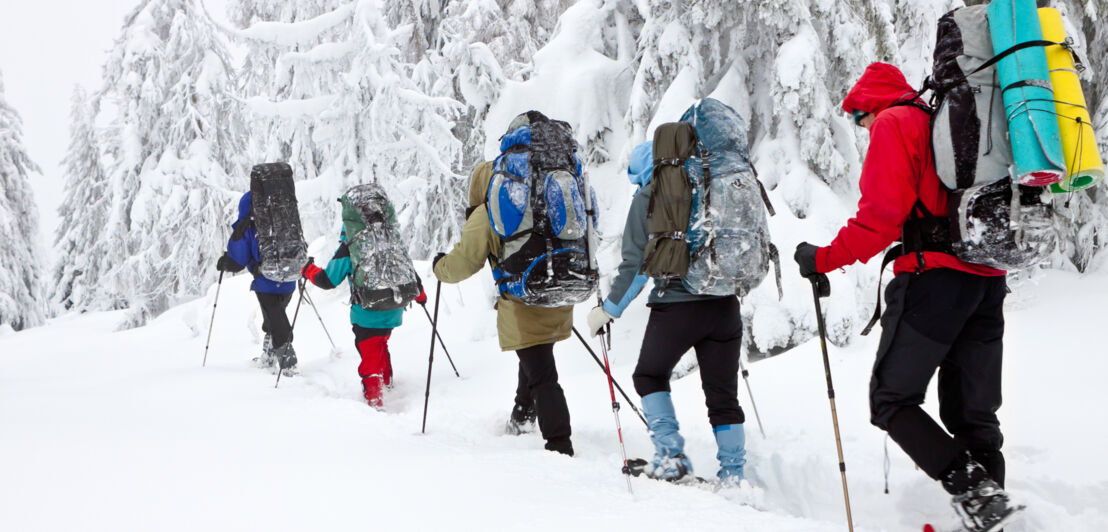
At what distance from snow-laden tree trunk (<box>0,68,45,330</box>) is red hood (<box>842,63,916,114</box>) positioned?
28.7 m

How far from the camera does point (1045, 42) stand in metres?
2.40

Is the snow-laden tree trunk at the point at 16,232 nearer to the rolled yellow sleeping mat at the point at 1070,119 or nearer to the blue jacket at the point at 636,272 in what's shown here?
the blue jacket at the point at 636,272

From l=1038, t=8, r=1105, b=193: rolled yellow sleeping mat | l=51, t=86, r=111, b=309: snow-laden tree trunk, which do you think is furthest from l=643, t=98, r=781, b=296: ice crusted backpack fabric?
l=51, t=86, r=111, b=309: snow-laden tree trunk

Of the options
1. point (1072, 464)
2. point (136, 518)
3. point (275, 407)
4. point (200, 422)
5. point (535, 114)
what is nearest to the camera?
point (136, 518)

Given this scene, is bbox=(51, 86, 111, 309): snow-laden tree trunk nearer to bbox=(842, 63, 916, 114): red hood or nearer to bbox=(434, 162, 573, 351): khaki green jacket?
bbox=(434, 162, 573, 351): khaki green jacket

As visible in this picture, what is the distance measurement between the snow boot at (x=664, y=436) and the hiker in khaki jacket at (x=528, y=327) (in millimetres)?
750

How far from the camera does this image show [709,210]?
3488mm

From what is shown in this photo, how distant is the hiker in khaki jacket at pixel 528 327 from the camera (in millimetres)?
4148

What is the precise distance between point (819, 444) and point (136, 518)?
3.79m

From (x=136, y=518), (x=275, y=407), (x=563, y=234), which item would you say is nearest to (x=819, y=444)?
(x=563, y=234)

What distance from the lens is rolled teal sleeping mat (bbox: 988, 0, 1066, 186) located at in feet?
7.54

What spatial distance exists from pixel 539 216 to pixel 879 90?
1.99m

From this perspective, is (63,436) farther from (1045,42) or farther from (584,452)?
(1045,42)

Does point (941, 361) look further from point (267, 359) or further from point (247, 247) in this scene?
point (267, 359)
